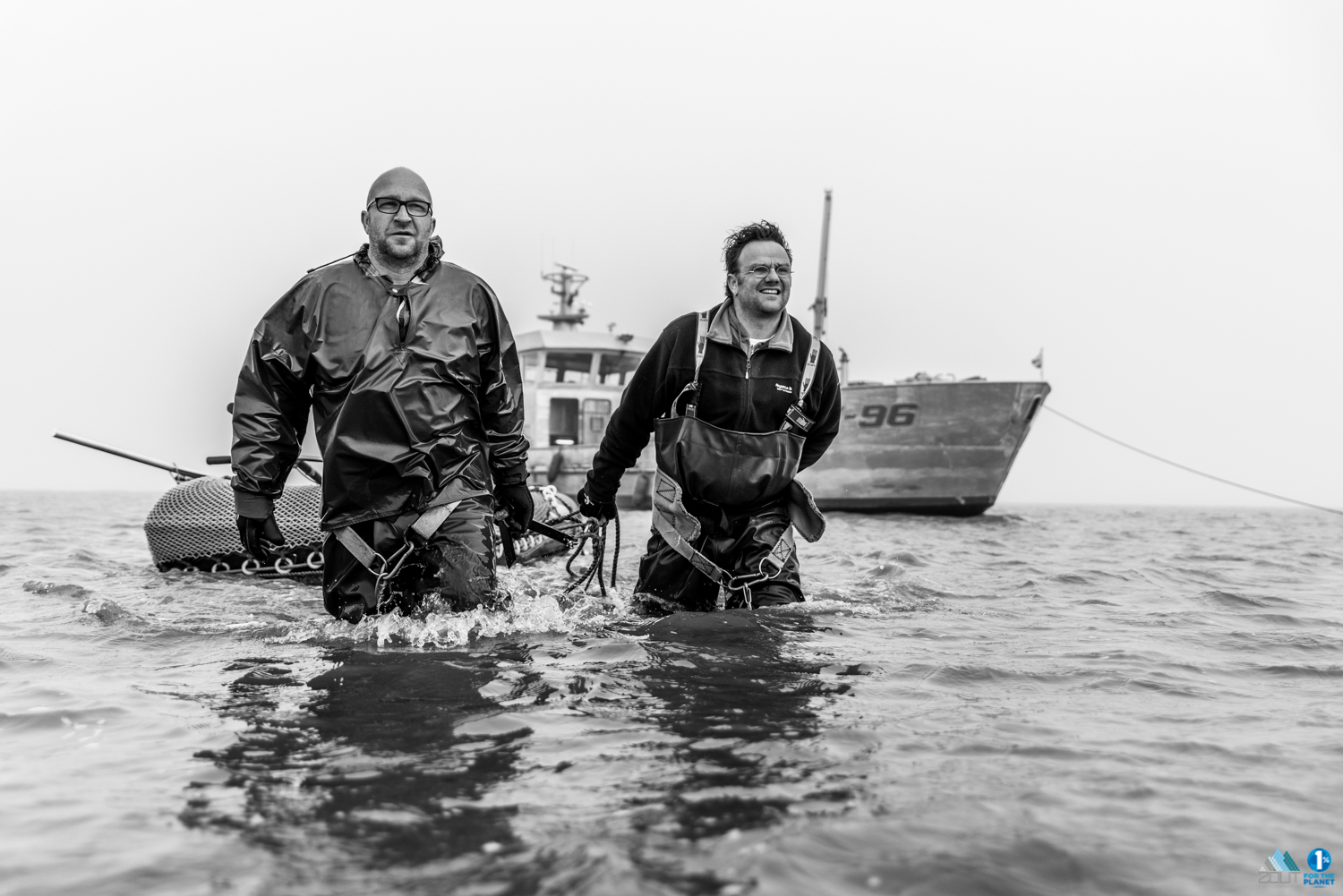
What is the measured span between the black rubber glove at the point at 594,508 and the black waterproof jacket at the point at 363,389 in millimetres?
1114

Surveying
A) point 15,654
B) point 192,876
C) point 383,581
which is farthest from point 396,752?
point 15,654

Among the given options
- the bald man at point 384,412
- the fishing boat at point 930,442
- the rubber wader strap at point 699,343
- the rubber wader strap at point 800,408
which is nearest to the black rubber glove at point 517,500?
the bald man at point 384,412

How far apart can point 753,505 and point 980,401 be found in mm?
21090

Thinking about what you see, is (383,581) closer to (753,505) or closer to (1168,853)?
(753,505)

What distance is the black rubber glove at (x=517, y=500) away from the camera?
518 cm

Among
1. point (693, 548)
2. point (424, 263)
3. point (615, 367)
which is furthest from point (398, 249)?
point (615, 367)

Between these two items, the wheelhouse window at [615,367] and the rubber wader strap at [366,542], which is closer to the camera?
the rubber wader strap at [366,542]

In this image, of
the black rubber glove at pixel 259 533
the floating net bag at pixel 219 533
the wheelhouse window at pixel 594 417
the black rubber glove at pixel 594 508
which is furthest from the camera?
the wheelhouse window at pixel 594 417

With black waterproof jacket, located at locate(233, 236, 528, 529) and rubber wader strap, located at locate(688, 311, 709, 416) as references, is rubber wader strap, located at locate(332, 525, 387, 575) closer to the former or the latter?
black waterproof jacket, located at locate(233, 236, 528, 529)

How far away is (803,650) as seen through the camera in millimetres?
4594

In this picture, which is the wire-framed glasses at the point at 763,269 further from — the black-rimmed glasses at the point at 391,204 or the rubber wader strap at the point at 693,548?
the black-rimmed glasses at the point at 391,204

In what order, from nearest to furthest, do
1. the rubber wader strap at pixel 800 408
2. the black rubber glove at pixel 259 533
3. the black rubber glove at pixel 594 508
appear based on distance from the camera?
the black rubber glove at pixel 259 533
the rubber wader strap at pixel 800 408
the black rubber glove at pixel 594 508

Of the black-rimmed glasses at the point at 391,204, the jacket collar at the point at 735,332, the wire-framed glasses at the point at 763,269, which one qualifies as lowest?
the jacket collar at the point at 735,332

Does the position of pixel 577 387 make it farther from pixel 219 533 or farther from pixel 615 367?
pixel 219 533
